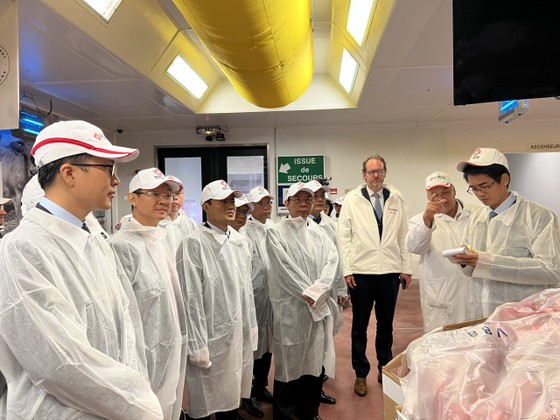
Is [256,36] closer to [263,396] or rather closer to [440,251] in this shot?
[440,251]

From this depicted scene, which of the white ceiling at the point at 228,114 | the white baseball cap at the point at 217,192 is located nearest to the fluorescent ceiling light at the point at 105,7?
the white ceiling at the point at 228,114

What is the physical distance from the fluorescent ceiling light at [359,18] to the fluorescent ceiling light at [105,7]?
160cm

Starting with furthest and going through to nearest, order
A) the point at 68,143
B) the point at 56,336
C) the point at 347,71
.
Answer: the point at 347,71
the point at 68,143
the point at 56,336

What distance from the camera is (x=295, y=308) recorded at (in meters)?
2.23

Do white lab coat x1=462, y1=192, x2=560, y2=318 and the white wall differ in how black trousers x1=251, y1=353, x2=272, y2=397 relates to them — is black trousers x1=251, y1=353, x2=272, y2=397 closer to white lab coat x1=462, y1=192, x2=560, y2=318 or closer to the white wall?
white lab coat x1=462, y1=192, x2=560, y2=318

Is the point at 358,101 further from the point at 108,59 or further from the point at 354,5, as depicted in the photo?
the point at 108,59

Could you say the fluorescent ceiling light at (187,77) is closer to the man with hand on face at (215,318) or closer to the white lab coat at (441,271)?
the man with hand on face at (215,318)

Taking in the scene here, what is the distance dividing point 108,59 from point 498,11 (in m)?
2.60

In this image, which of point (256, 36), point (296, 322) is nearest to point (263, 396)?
point (296, 322)

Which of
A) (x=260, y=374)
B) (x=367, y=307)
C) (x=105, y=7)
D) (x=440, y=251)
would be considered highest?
(x=105, y=7)

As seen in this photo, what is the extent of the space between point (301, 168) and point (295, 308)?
12.2ft

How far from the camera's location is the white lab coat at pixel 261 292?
8.60ft

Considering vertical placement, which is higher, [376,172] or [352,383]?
[376,172]

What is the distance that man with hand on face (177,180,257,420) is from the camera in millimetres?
1877
